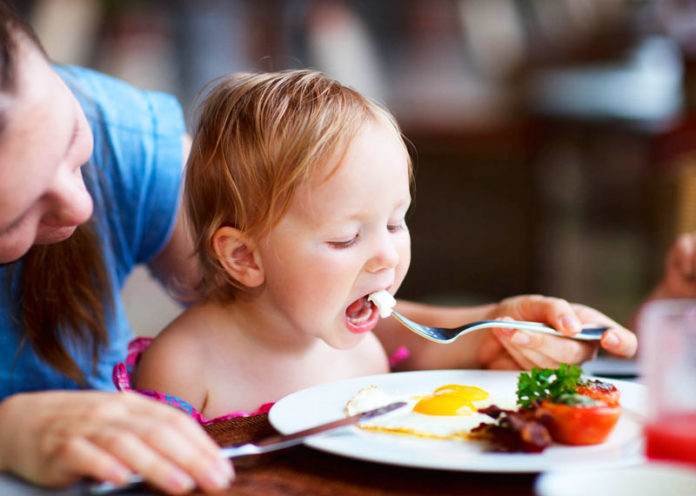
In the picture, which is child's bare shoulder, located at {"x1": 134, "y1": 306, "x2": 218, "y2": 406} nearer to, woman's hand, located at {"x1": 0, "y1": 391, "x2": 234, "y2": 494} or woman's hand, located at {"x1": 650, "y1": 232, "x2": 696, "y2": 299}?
woman's hand, located at {"x1": 0, "y1": 391, "x2": 234, "y2": 494}

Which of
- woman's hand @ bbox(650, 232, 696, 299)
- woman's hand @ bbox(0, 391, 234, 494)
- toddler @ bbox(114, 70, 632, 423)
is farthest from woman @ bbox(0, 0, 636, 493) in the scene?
woman's hand @ bbox(650, 232, 696, 299)

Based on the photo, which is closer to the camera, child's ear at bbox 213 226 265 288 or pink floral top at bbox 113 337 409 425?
pink floral top at bbox 113 337 409 425

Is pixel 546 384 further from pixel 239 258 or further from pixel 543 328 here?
pixel 239 258

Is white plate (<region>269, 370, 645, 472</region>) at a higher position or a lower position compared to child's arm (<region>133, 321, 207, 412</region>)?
higher

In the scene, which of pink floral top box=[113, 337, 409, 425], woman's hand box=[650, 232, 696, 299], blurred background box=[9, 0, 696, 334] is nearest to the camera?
pink floral top box=[113, 337, 409, 425]

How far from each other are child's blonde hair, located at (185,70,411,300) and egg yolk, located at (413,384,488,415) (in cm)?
38

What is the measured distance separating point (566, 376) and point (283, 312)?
54cm

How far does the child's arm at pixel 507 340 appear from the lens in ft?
3.92

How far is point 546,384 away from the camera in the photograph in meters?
0.87

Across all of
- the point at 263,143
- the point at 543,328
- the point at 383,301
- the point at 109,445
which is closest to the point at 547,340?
the point at 543,328

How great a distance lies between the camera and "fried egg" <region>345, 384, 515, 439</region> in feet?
2.82

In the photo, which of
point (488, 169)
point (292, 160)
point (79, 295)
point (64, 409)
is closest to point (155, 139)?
point (79, 295)

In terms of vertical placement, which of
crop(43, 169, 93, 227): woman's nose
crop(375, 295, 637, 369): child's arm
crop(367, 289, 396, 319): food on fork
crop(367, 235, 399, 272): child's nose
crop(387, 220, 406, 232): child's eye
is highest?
crop(43, 169, 93, 227): woman's nose

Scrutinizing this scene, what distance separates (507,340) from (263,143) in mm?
551
